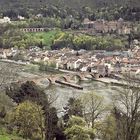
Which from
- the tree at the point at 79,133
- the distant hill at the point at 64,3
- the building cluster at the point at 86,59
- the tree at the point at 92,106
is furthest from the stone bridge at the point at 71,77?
the distant hill at the point at 64,3

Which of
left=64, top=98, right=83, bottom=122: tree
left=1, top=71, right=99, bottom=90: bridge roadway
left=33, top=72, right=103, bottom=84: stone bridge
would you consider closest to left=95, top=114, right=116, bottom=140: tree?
left=64, top=98, right=83, bottom=122: tree

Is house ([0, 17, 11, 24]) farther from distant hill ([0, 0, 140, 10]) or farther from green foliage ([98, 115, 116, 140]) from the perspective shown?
green foliage ([98, 115, 116, 140])

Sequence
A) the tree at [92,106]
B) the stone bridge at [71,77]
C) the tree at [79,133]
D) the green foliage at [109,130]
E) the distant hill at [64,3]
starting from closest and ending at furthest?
the tree at [79,133] < the green foliage at [109,130] < the tree at [92,106] < the stone bridge at [71,77] < the distant hill at [64,3]

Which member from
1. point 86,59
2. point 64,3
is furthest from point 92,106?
point 64,3

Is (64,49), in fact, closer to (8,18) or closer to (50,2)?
(8,18)

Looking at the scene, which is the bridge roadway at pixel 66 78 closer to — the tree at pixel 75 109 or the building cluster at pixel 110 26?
the tree at pixel 75 109

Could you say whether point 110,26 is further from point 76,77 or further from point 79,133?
point 79,133

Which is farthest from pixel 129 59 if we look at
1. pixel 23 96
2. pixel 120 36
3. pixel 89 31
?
pixel 23 96
